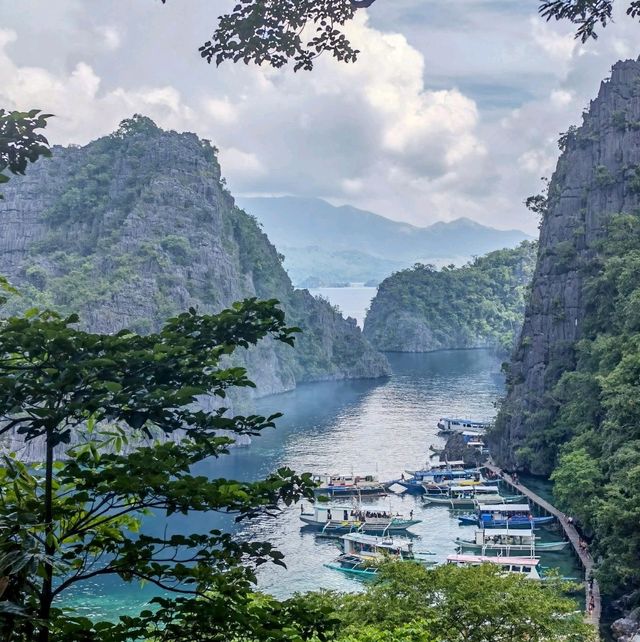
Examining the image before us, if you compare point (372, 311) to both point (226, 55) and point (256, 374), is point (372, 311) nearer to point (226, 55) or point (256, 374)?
point (256, 374)

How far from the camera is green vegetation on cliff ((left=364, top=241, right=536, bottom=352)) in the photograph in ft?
468

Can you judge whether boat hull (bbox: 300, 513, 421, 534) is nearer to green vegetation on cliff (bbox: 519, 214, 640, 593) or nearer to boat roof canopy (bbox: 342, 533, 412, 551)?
boat roof canopy (bbox: 342, 533, 412, 551)

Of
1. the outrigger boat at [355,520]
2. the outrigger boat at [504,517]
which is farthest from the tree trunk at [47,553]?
the outrigger boat at [504,517]

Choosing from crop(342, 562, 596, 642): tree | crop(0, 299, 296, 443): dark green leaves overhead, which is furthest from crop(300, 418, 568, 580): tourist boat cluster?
crop(0, 299, 296, 443): dark green leaves overhead

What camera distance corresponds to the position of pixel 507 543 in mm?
43812

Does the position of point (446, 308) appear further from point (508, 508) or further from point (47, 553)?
point (47, 553)

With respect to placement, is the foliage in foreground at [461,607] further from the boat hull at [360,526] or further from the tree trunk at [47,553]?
the boat hull at [360,526]

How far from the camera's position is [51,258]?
94.1m

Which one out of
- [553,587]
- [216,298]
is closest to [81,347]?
[553,587]

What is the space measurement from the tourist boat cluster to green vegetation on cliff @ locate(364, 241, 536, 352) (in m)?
78.9

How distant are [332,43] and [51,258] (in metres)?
90.6

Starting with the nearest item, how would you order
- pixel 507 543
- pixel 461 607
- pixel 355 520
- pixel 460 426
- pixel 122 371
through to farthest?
pixel 122 371 < pixel 461 607 < pixel 507 543 < pixel 355 520 < pixel 460 426

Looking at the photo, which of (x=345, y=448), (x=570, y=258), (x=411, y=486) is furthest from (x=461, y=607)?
(x=345, y=448)

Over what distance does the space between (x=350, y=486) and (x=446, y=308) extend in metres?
93.7
